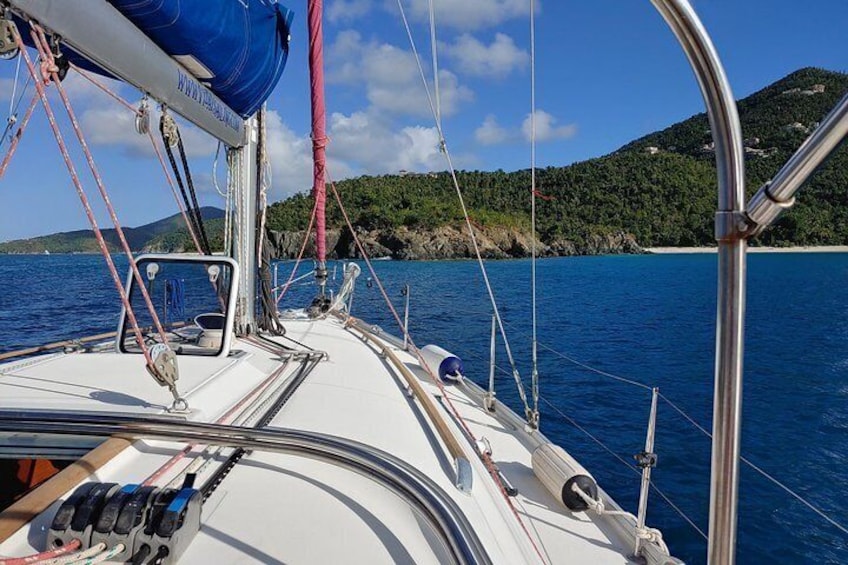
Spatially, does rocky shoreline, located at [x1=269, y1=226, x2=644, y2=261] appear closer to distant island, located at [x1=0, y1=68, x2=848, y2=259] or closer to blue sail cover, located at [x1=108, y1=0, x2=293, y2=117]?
distant island, located at [x1=0, y1=68, x2=848, y2=259]

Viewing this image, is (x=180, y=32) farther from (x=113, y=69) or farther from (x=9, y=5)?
(x=9, y=5)

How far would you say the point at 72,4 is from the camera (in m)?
1.87

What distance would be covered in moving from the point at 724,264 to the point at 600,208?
3656 inches

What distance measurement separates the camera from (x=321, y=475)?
2.12 meters

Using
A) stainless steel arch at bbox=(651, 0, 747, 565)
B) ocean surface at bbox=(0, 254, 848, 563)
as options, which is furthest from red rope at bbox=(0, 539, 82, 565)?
ocean surface at bbox=(0, 254, 848, 563)

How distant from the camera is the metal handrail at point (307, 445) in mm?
1470

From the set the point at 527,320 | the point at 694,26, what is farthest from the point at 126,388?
the point at 527,320

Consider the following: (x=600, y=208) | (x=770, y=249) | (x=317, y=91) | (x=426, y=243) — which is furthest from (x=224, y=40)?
(x=770, y=249)

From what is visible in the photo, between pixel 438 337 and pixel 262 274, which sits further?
pixel 438 337

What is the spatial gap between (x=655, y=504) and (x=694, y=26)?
5750mm

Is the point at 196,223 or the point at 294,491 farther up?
the point at 196,223

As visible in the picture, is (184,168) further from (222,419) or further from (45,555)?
(45,555)

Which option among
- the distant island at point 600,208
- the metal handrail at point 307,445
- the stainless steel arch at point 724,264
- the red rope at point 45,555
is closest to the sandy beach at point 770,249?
the distant island at point 600,208

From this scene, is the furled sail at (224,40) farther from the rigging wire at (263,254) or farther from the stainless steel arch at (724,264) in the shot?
the stainless steel arch at (724,264)
